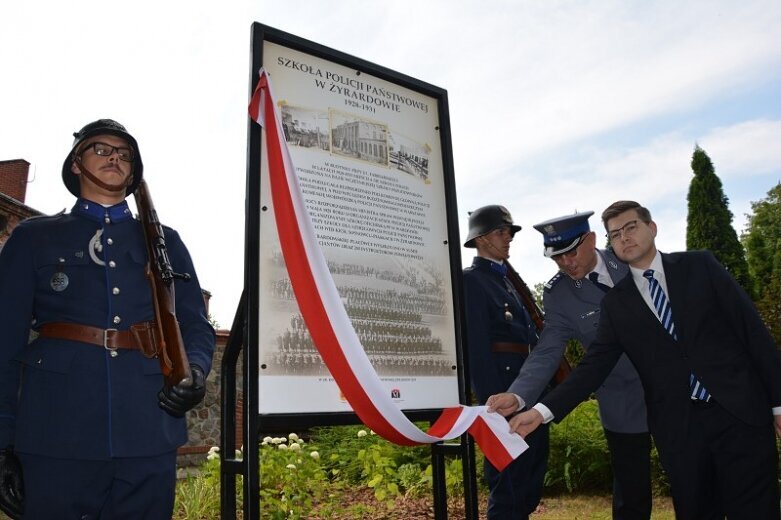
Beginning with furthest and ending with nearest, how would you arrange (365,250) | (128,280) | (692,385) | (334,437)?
(334,437), (365,250), (692,385), (128,280)

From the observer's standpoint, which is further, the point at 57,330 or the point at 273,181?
the point at 273,181

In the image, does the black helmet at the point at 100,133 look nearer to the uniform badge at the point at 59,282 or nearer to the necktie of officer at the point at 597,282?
the uniform badge at the point at 59,282

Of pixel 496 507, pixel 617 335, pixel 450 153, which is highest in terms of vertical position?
pixel 450 153

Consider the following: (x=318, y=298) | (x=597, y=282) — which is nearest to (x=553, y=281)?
(x=597, y=282)

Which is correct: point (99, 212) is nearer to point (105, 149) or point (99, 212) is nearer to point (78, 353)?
point (105, 149)

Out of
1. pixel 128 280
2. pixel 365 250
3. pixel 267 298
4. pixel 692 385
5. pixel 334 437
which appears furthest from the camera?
pixel 334 437

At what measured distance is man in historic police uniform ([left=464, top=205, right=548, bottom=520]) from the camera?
387 cm

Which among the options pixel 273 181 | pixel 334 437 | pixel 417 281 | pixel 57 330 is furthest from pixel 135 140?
pixel 334 437

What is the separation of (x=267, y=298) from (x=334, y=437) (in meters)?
6.20

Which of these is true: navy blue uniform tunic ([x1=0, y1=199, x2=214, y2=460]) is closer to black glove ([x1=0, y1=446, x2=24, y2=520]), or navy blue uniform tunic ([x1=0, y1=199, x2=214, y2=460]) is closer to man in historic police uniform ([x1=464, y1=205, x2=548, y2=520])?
black glove ([x1=0, y1=446, x2=24, y2=520])

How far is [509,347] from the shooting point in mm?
4148

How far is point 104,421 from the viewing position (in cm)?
242

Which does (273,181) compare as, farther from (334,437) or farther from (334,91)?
(334,437)

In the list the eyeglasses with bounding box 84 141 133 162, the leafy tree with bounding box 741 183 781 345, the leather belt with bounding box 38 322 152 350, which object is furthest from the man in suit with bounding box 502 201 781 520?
the leafy tree with bounding box 741 183 781 345
